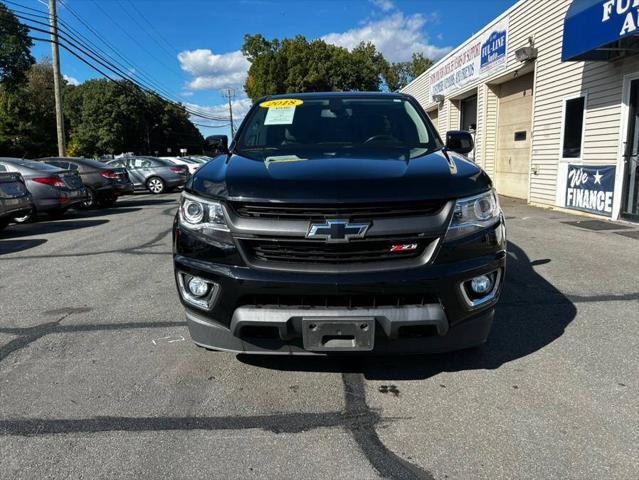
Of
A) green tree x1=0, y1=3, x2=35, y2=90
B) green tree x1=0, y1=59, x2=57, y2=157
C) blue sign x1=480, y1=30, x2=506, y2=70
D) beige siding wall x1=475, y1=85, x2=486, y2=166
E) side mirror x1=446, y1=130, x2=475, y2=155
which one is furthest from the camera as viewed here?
green tree x1=0, y1=59, x2=57, y2=157

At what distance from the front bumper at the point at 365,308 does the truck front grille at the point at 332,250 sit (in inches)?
3.7

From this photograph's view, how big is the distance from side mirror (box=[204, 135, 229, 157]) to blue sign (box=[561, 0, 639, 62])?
654cm

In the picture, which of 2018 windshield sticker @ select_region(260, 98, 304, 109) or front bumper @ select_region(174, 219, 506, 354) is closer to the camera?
front bumper @ select_region(174, 219, 506, 354)

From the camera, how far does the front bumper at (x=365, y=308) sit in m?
2.57

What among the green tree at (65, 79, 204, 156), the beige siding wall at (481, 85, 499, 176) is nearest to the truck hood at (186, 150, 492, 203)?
the beige siding wall at (481, 85, 499, 176)

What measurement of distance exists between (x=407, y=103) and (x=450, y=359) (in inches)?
90.5

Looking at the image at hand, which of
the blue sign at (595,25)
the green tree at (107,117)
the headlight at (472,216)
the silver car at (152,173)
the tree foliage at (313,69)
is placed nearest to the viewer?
the headlight at (472,216)

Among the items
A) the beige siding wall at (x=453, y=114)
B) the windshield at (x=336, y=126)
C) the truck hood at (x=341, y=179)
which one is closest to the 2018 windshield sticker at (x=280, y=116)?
the windshield at (x=336, y=126)

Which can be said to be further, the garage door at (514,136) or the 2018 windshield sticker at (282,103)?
the garage door at (514,136)

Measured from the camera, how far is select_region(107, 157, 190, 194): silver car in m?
19.4

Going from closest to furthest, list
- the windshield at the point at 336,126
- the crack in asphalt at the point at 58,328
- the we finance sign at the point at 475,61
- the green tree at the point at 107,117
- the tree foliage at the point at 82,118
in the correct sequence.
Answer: the windshield at the point at 336,126
the crack in asphalt at the point at 58,328
the we finance sign at the point at 475,61
the tree foliage at the point at 82,118
the green tree at the point at 107,117

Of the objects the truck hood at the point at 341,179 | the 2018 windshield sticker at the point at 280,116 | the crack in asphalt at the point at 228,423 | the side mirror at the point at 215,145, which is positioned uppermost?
the 2018 windshield sticker at the point at 280,116

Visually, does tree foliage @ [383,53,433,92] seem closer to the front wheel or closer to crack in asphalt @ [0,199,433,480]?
the front wheel

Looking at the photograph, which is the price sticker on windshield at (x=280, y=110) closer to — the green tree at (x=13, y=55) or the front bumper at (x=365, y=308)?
the front bumper at (x=365, y=308)
